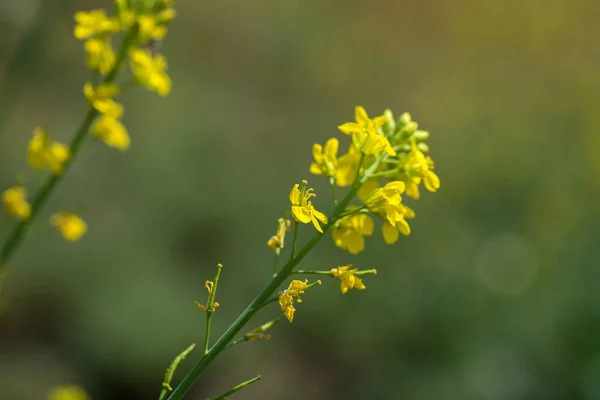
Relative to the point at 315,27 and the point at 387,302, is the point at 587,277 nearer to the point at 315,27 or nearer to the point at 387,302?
the point at 387,302

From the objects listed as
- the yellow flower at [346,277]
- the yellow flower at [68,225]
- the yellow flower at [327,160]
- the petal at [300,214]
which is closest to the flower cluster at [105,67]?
the yellow flower at [68,225]

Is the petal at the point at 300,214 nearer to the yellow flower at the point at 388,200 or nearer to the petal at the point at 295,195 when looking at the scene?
the petal at the point at 295,195

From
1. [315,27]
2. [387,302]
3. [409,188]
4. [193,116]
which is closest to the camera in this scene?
[409,188]

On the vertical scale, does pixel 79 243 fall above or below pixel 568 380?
below

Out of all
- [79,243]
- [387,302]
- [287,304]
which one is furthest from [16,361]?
[287,304]

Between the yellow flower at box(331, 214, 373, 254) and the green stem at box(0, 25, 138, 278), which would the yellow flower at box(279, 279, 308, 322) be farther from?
the green stem at box(0, 25, 138, 278)
